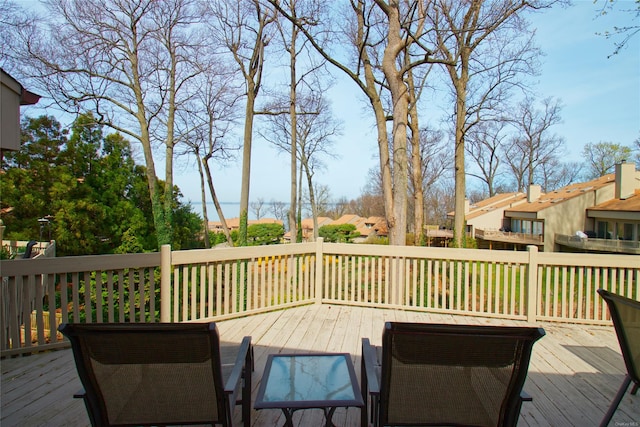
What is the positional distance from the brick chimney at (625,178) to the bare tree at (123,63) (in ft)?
64.8

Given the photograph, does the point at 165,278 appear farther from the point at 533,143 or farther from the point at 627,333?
the point at 533,143

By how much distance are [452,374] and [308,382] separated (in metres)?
0.87

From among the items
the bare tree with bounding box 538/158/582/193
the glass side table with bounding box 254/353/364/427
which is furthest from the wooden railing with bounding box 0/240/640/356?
the bare tree with bounding box 538/158/582/193

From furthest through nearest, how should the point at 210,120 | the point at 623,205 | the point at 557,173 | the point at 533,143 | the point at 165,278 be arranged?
the point at 557,173, the point at 533,143, the point at 210,120, the point at 623,205, the point at 165,278

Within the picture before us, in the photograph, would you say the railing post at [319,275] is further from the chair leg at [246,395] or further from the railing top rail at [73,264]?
the chair leg at [246,395]

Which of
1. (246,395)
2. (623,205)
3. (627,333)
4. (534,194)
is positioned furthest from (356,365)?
(534,194)

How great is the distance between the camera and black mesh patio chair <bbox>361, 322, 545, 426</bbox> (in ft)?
5.16

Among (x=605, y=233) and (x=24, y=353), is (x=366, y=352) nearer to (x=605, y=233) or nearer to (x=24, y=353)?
(x=24, y=353)

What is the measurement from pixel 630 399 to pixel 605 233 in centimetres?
1992

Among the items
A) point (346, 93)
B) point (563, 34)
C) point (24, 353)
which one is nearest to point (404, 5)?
point (563, 34)

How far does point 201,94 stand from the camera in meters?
17.1

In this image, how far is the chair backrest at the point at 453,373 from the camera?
5.15 feet

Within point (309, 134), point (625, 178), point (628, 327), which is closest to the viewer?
point (628, 327)

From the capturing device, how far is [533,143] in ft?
83.8
